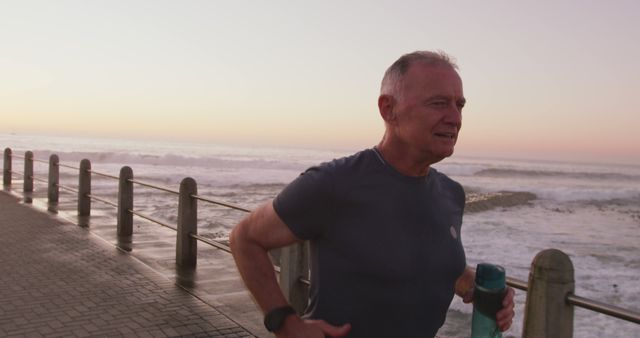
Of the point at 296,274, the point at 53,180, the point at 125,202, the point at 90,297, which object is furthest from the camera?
the point at 53,180

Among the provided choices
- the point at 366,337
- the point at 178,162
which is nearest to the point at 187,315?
the point at 366,337

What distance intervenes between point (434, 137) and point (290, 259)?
310cm

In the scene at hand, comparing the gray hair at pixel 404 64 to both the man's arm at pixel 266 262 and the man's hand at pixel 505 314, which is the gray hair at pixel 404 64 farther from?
the man's hand at pixel 505 314

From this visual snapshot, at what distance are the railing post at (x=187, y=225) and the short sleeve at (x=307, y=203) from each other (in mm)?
5548

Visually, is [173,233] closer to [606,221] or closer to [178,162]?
[606,221]

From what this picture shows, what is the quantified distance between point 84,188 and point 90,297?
5727mm

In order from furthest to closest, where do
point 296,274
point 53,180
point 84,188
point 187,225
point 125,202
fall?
point 53,180, point 84,188, point 125,202, point 187,225, point 296,274

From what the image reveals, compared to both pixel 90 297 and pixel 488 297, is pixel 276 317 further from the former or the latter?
pixel 90 297

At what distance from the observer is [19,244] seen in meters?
8.13

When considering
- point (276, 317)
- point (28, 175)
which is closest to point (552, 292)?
point (276, 317)

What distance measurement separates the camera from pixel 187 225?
7.20 m

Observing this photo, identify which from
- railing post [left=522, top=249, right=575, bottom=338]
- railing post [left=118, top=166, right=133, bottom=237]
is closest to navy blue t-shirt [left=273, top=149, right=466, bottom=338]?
railing post [left=522, top=249, right=575, bottom=338]

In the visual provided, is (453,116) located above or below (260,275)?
above

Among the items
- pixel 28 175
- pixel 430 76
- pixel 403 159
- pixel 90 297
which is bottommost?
pixel 90 297
